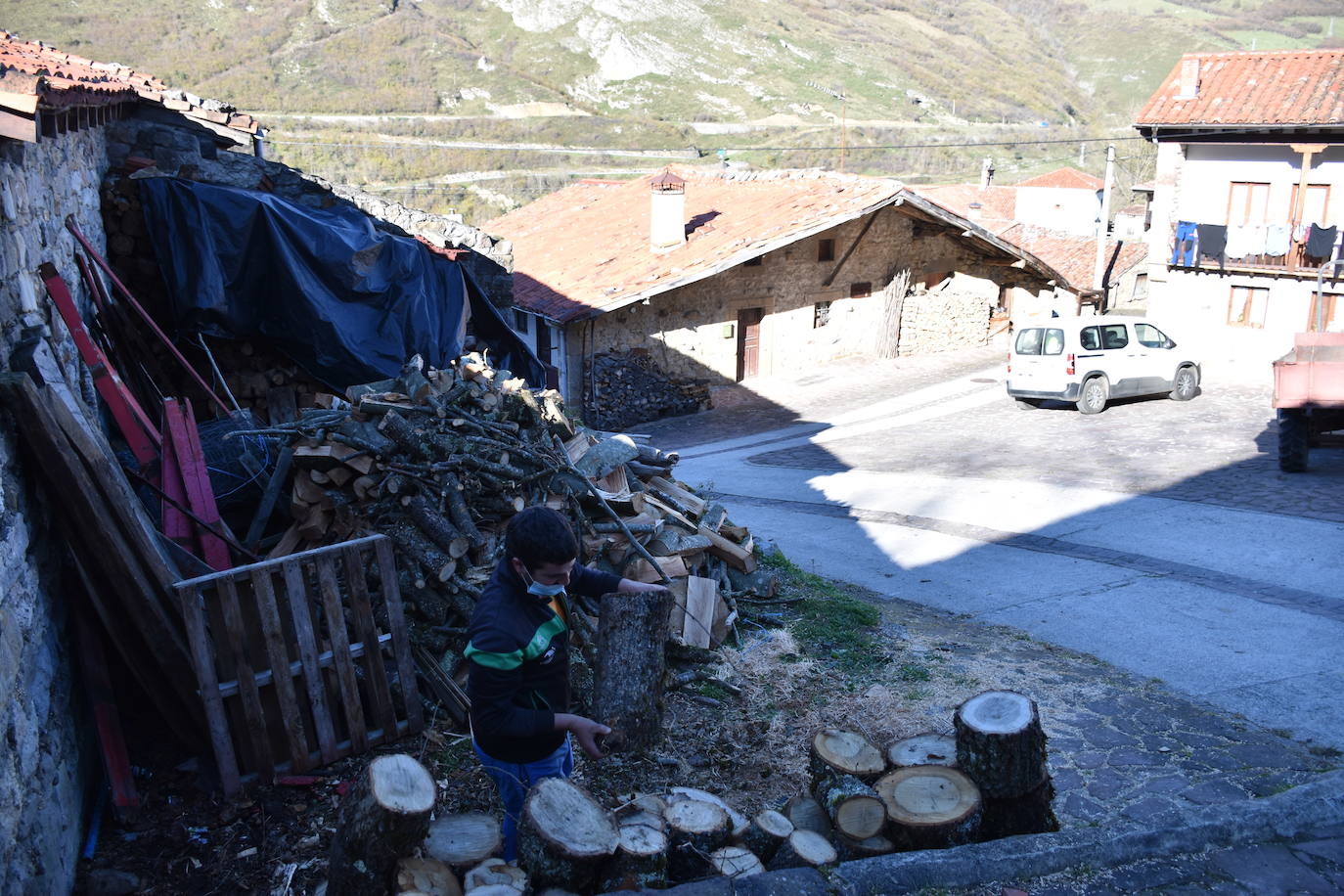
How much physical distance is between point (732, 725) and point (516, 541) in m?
2.59

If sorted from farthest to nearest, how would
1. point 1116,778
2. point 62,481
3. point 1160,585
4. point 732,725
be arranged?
point 1160,585, point 732,725, point 1116,778, point 62,481

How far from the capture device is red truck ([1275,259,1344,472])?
37.9ft

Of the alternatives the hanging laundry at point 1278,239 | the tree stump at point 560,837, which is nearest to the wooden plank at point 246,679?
the tree stump at point 560,837

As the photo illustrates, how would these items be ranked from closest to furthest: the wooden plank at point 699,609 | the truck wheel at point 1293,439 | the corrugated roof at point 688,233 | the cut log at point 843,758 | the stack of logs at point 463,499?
the cut log at point 843,758, the stack of logs at point 463,499, the wooden plank at point 699,609, the truck wheel at point 1293,439, the corrugated roof at point 688,233

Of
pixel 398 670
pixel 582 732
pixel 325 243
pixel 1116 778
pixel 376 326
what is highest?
pixel 325 243

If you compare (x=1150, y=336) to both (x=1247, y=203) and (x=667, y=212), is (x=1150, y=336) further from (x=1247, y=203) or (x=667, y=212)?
(x=667, y=212)

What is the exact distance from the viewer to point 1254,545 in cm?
986

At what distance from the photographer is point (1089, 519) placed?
11312mm

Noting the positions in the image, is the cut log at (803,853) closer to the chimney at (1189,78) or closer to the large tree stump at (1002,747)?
the large tree stump at (1002,747)

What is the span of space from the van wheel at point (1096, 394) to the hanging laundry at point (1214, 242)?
715 centimetres

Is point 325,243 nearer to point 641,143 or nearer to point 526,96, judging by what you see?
point 641,143

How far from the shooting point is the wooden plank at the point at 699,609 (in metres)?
6.38

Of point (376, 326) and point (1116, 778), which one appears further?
point (376, 326)

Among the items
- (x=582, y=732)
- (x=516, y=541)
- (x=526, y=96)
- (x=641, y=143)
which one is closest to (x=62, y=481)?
(x=516, y=541)
